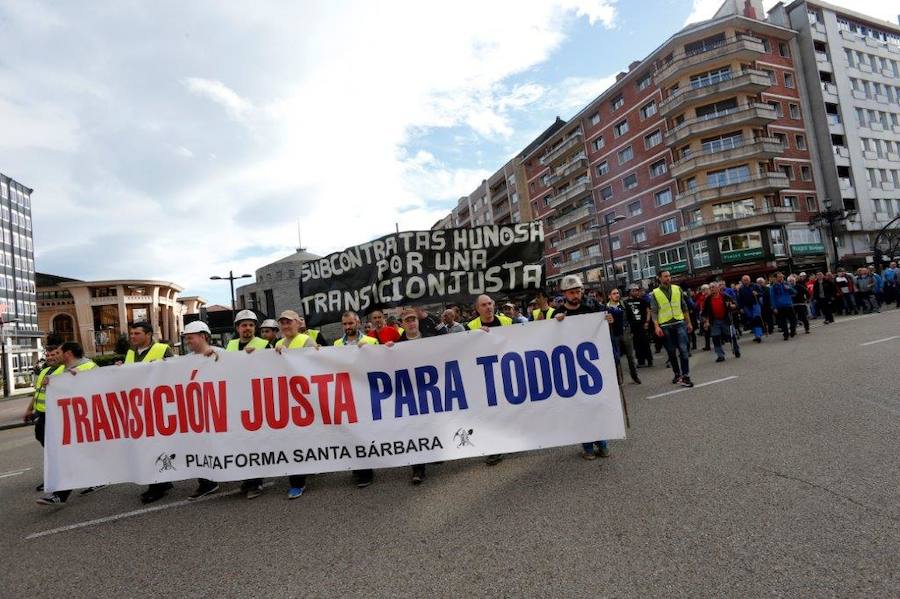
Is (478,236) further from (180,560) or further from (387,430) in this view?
(180,560)

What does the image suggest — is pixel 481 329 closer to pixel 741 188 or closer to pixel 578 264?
pixel 741 188

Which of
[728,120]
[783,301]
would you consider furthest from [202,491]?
[728,120]

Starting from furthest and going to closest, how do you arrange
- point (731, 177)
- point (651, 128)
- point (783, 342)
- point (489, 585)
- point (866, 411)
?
1. point (651, 128)
2. point (731, 177)
3. point (783, 342)
4. point (866, 411)
5. point (489, 585)

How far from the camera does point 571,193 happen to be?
53531 mm

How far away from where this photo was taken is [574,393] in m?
4.71

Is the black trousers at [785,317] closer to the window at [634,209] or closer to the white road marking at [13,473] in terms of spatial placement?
the white road marking at [13,473]

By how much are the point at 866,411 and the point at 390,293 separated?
5251 mm

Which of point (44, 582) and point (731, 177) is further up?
point (731, 177)

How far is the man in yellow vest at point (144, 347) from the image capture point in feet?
17.8

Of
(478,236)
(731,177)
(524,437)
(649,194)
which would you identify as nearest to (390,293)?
(478,236)

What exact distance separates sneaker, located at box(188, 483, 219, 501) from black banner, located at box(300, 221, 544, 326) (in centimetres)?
242

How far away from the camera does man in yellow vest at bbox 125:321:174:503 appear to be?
16.7 feet

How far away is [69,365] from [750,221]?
→ 42.1 m

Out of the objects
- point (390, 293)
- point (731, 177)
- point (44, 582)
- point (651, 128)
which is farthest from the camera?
point (651, 128)
